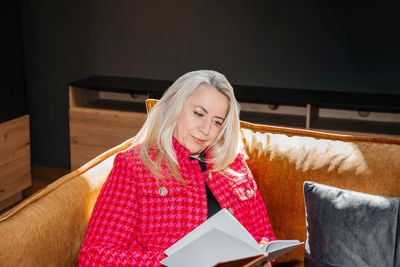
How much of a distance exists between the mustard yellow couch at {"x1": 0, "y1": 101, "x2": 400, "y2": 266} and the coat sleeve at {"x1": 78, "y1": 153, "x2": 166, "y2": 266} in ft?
0.25

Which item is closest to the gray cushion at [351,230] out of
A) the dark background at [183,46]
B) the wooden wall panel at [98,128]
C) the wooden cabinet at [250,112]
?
the wooden cabinet at [250,112]

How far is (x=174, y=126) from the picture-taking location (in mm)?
1738

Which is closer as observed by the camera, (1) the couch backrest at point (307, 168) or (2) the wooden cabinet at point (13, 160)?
(1) the couch backrest at point (307, 168)

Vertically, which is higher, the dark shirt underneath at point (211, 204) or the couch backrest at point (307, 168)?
the couch backrest at point (307, 168)

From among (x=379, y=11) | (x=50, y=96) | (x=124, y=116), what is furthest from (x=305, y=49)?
(x=50, y=96)

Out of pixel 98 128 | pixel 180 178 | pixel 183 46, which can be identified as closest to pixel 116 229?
pixel 180 178

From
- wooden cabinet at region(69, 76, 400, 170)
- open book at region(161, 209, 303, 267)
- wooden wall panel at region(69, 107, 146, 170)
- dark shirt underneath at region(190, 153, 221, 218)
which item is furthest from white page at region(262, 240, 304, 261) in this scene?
Answer: wooden wall panel at region(69, 107, 146, 170)

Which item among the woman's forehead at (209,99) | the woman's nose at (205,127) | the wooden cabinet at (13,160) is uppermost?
the woman's forehead at (209,99)

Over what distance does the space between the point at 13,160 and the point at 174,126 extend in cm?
193

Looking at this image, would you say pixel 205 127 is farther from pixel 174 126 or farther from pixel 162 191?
pixel 162 191

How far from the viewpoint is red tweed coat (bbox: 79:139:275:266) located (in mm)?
1474

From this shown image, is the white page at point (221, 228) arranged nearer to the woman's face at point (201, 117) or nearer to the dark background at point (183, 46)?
the woman's face at point (201, 117)

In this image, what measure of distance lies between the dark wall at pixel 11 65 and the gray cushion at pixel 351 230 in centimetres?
229

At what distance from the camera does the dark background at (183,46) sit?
3.18 meters
